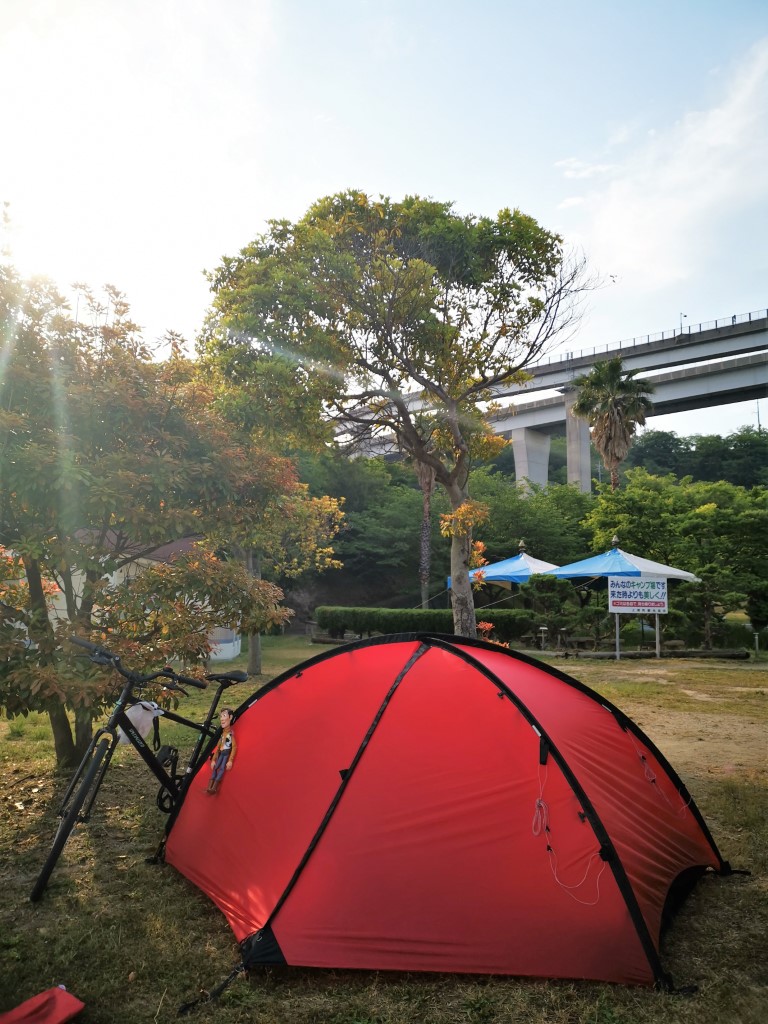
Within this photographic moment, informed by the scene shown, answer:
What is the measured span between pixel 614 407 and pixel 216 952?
24.1 meters

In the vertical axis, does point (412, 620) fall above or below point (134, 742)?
below

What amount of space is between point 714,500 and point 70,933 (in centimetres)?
2144

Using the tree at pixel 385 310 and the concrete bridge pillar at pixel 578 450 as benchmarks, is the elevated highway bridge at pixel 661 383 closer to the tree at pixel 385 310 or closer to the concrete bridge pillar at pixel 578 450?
the concrete bridge pillar at pixel 578 450

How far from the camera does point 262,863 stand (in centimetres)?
372

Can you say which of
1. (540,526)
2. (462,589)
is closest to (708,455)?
(540,526)

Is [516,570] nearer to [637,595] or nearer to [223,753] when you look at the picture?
[637,595]

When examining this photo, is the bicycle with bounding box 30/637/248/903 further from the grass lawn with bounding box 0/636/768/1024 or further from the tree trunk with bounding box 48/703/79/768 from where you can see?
the tree trunk with bounding box 48/703/79/768

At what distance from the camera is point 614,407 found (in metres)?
25.2

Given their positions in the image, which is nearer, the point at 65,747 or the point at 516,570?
the point at 65,747

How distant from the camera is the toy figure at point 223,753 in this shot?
440cm

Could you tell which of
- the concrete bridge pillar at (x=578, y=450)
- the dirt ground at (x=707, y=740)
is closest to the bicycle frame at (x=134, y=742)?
the dirt ground at (x=707, y=740)

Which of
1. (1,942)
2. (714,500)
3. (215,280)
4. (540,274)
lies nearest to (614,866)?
(1,942)

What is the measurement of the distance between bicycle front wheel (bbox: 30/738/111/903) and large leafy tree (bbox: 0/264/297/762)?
3.60 ft

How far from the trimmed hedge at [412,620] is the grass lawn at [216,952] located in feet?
44.3
